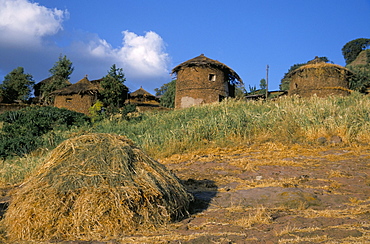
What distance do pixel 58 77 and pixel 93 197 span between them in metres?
39.0

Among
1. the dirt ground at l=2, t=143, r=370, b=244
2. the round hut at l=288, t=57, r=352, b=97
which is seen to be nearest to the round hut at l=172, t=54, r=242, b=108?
the round hut at l=288, t=57, r=352, b=97

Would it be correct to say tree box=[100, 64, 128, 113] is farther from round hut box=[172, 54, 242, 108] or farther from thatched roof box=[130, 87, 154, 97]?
thatched roof box=[130, 87, 154, 97]

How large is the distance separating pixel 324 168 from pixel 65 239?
5207 millimetres

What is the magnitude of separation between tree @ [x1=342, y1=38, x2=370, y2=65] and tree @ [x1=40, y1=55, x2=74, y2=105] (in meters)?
48.9

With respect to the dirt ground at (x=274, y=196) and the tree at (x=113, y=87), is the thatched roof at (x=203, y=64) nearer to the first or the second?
the tree at (x=113, y=87)

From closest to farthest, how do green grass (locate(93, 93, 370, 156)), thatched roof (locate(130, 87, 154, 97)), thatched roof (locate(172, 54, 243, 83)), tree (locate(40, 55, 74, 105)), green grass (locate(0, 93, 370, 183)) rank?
green grass (locate(0, 93, 370, 183))
green grass (locate(93, 93, 370, 156))
thatched roof (locate(172, 54, 243, 83))
tree (locate(40, 55, 74, 105))
thatched roof (locate(130, 87, 154, 97))

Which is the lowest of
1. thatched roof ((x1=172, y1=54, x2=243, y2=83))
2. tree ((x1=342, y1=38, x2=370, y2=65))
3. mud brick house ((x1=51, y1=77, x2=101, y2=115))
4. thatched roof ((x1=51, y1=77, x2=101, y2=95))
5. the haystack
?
the haystack

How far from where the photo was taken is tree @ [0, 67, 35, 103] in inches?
1521

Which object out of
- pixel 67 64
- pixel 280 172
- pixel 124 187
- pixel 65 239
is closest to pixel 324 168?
pixel 280 172

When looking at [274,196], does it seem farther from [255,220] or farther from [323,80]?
[323,80]

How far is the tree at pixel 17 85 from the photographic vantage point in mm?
38625

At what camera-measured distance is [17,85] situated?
39406 millimetres

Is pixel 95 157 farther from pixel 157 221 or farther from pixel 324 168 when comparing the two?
pixel 324 168

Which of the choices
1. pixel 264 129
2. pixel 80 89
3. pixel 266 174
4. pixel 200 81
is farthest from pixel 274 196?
pixel 80 89
